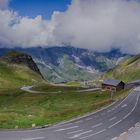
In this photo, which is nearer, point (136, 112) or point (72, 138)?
point (72, 138)

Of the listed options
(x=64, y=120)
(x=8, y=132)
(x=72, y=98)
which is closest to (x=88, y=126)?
(x=64, y=120)

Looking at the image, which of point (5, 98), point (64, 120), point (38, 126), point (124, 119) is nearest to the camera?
point (38, 126)

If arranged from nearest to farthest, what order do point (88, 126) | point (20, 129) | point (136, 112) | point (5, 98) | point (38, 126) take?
point (20, 129) → point (38, 126) → point (88, 126) → point (136, 112) → point (5, 98)

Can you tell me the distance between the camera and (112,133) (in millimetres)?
52156

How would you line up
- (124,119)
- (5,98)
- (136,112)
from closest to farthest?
(124,119) → (136,112) → (5,98)

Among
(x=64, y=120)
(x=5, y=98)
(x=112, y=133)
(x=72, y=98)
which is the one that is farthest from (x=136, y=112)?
(x=5, y=98)

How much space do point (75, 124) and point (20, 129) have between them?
11515 mm

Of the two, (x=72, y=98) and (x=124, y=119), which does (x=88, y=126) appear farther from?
(x=72, y=98)

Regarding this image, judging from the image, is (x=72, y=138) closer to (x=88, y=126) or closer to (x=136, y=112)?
(x=88, y=126)

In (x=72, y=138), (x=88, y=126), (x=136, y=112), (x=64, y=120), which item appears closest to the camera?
(x=72, y=138)

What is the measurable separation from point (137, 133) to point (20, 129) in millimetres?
15346

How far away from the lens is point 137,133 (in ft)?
149

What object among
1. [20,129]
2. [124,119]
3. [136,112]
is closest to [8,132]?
[20,129]

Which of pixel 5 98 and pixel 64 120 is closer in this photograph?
pixel 64 120
